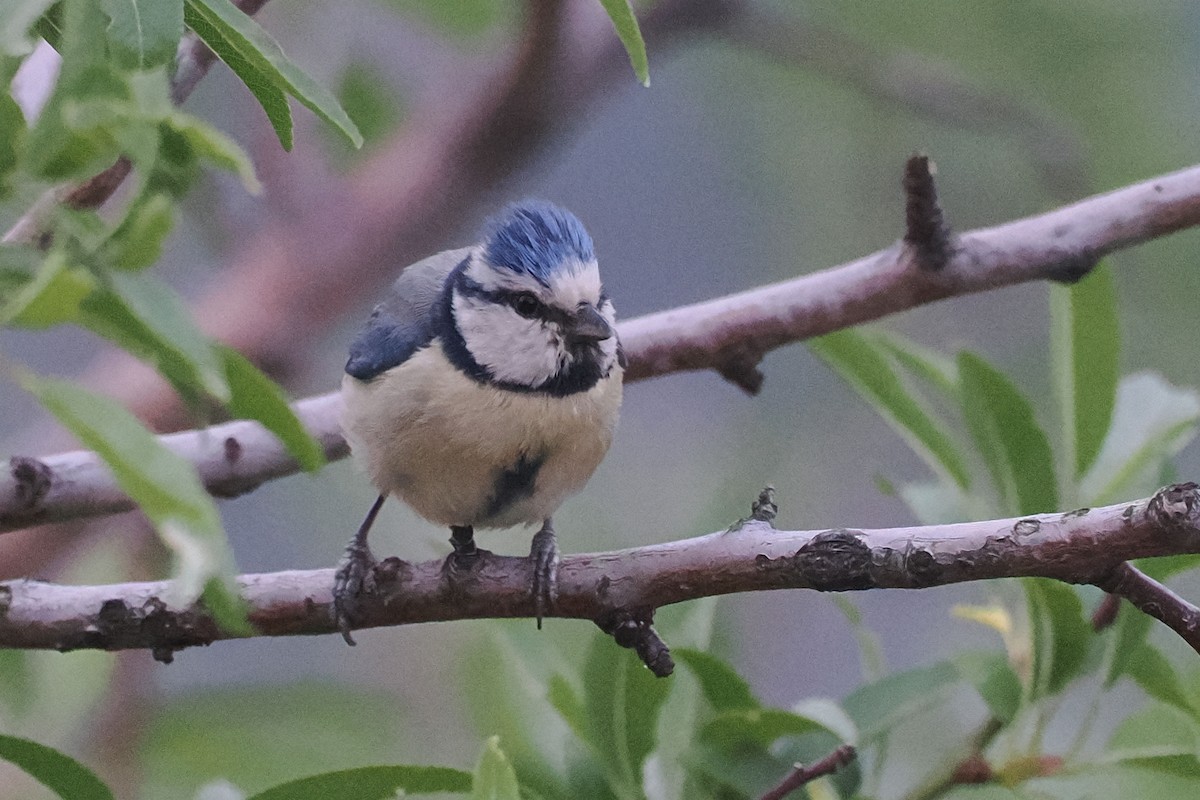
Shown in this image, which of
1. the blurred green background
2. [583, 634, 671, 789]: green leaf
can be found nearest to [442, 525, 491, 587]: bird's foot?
[583, 634, 671, 789]: green leaf

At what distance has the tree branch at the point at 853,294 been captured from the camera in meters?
0.96

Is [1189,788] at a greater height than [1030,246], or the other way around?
[1030,246]

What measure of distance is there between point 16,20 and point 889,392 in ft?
2.37

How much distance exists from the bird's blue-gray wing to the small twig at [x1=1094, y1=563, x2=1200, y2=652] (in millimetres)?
625

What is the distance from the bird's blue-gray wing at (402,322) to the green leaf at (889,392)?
0.35 metres

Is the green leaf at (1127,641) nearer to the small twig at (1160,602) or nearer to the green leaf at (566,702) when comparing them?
the small twig at (1160,602)

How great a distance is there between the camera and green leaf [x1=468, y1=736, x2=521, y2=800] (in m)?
0.58

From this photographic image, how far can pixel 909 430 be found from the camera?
3.30 feet

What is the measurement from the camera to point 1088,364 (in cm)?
94

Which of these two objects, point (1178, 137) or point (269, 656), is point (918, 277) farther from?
point (269, 656)

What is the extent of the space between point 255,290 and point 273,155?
17 centimetres

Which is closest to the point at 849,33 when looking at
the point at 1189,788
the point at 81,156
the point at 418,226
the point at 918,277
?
the point at 418,226

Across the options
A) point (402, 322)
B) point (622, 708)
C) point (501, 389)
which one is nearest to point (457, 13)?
point (402, 322)

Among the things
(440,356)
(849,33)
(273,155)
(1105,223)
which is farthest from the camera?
(849,33)
